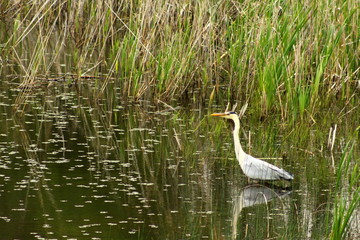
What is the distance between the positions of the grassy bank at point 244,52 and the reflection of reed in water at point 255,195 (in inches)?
72.1

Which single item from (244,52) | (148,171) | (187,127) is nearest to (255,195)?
(148,171)

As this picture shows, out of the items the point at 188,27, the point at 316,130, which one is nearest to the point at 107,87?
the point at 188,27

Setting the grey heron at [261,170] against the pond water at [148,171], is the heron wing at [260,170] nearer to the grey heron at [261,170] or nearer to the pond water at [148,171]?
the grey heron at [261,170]

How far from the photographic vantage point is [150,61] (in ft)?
32.5

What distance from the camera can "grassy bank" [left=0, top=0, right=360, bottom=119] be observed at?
8.87 meters

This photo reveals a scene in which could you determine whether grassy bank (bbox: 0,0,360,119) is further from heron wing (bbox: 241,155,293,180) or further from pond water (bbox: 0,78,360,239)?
heron wing (bbox: 241,155,293,180)

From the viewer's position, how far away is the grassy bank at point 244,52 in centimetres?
887

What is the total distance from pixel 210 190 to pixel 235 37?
3.65m

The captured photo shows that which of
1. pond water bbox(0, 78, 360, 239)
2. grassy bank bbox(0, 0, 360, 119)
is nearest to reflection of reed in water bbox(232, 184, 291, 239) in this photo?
pond water bbox(0, 78, 360, 239)

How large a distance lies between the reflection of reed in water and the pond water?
0.4 inches

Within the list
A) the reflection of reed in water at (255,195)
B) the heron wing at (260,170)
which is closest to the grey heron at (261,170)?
the heron wing at (260,170)

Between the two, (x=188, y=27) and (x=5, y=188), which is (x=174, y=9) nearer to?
(x=188, y=27)

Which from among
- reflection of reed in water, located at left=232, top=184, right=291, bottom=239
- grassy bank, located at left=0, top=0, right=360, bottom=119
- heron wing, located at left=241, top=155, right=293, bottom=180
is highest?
grassy bank, located at left=0, top=0, right=360, bottom=119

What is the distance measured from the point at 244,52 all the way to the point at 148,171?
A: 2535 mm
